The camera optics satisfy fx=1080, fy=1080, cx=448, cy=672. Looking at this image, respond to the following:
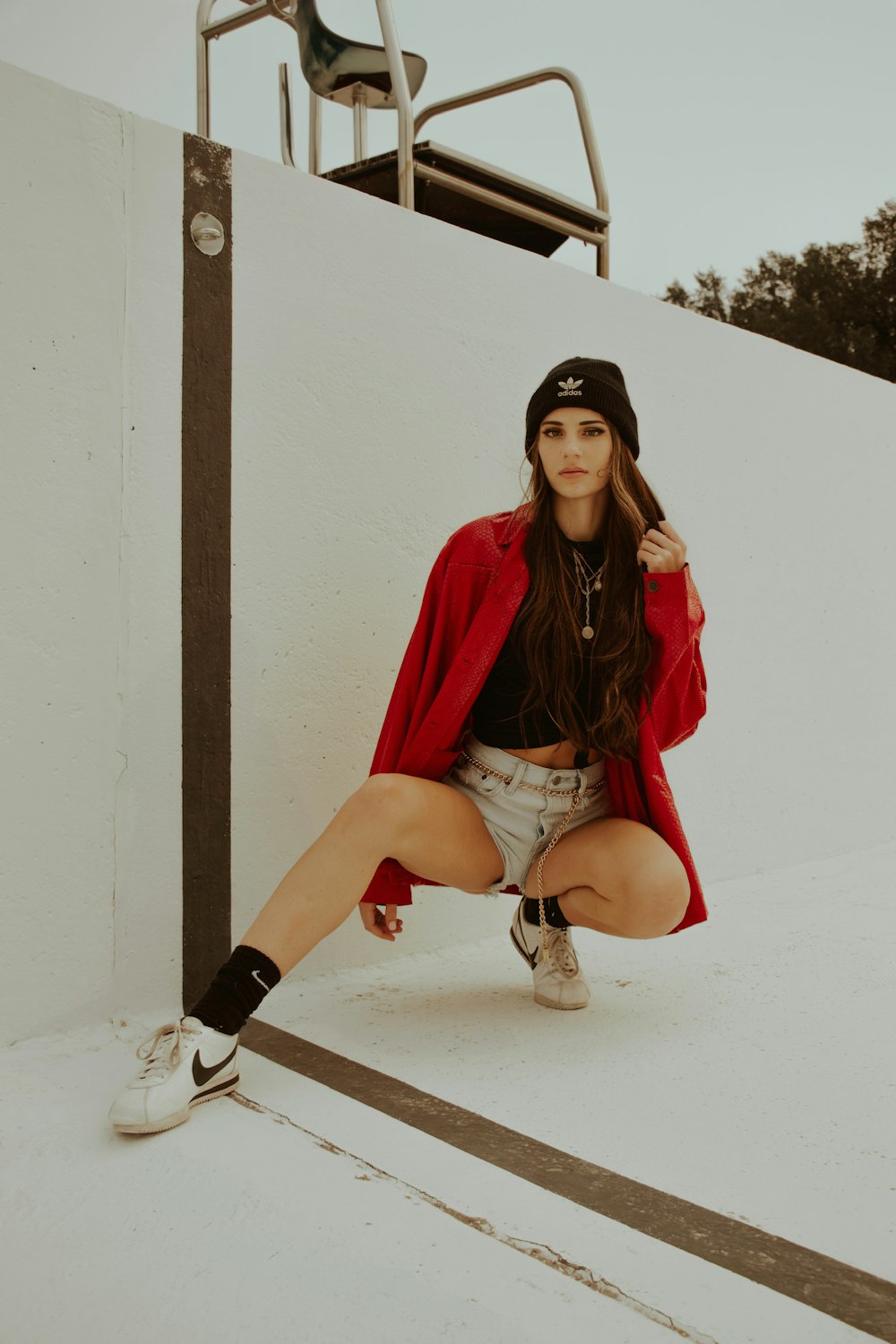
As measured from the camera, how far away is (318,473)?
215 centimetres

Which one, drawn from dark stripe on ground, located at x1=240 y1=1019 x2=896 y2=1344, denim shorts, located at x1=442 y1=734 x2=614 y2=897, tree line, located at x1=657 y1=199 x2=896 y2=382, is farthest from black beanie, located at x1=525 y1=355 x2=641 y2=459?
tree line, located at x1=657 y1=199 x2=896 y2=382

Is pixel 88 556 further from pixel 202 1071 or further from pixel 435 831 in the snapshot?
pixel 202 1071

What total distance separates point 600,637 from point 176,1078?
951 mm

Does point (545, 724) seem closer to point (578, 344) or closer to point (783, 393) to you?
point (578, 344)

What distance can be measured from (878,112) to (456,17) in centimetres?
1728

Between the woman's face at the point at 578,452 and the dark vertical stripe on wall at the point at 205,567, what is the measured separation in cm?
61

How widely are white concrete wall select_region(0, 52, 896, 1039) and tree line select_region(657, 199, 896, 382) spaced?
21.1 meters

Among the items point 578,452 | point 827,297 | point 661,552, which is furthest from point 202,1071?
point 827,297

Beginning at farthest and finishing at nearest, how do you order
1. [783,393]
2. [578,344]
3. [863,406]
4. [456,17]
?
[456,17] < [863,406] < [783,393] < [578,344]

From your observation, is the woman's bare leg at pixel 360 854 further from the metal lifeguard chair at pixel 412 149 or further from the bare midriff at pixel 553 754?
the metal lifeguard chair at pixel 412 149

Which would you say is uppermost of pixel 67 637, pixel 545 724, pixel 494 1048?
pixel 67 637

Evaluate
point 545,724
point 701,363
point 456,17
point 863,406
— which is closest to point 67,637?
point 545,724

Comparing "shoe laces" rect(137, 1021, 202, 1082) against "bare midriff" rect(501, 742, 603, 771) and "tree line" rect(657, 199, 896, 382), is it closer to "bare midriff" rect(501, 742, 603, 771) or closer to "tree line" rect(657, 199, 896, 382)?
"bare midriff" rect(501, 742, 603, 771)

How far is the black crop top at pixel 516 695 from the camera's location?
73.5 inches
